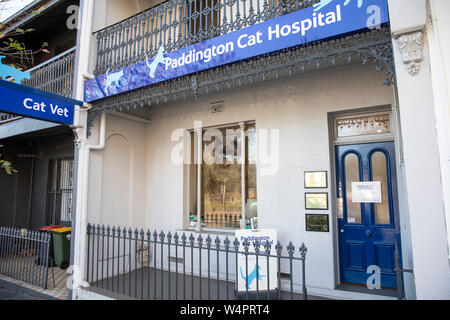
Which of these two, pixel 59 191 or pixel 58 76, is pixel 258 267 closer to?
pixel 58 76

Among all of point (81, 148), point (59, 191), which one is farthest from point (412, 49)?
point (59, 191)

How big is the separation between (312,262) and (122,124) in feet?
17.2

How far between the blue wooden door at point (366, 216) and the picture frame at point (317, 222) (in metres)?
0.40

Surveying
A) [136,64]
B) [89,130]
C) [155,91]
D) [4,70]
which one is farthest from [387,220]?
[4,70]

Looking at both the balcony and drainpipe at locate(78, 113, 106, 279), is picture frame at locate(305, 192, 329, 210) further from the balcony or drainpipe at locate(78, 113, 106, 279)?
the balcony

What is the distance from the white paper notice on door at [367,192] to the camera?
4898 mm

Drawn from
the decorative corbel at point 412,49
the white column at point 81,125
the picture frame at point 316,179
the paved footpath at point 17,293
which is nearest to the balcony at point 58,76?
the white column at point 81,125

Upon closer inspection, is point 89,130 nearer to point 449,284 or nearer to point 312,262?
point 312,262

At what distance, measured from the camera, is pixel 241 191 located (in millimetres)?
6176

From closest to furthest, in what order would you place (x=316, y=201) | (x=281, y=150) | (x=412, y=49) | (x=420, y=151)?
(x=420, y=151)
(x=412, y=49)
(x=316, y=201)
(x=281, y=150)

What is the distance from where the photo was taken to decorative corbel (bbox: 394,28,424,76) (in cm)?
279

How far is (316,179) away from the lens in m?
5.12

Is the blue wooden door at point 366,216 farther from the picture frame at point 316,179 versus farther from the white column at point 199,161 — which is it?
the white column at point 199,161

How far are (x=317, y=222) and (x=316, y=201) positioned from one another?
375 millimetres
